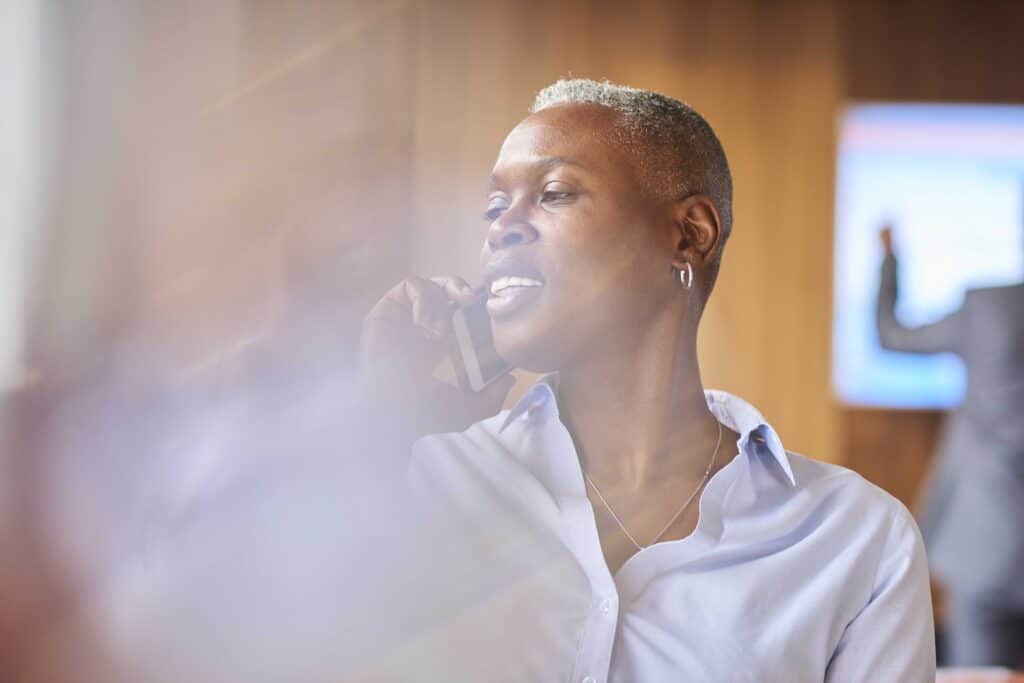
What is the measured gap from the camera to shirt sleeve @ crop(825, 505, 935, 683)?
0.64 m

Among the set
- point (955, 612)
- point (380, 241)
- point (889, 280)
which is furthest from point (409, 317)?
point (955, 612)

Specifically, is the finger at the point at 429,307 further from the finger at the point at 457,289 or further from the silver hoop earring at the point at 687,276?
the silver hoop earring at the point at 687,276

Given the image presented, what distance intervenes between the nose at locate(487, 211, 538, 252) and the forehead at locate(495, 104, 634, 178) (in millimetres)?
33

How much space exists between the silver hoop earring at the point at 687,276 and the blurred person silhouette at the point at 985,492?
1.60 feet

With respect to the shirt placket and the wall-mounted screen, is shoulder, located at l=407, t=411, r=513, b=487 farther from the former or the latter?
the wall-mounted screen

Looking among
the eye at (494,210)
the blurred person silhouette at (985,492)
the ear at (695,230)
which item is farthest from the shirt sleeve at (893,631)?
the blurred person silhouette at (985,492)

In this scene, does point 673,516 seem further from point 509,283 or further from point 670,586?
point 509,283

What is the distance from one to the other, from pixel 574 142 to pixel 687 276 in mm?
125

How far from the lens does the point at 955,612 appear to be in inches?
63.2

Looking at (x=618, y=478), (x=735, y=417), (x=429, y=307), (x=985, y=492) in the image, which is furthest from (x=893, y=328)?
(x=985, y=492)

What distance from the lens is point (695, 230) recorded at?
67 cm

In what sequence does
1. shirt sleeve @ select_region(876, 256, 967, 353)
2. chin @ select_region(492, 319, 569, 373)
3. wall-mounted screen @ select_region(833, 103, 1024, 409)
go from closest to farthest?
chin @ select_region(492, 319, 569, 373), shirt sleeve @ select_region(876, 256, 967, 353), wall-mounted screen @ select_region(833, 103, 1024, 409)

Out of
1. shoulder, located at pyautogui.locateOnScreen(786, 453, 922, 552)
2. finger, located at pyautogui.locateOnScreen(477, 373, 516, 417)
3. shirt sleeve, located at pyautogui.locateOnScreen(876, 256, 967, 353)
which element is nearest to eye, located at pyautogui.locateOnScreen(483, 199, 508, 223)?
finger, located at pyautogui.locateOnScreen(477, 373, 516, 417)

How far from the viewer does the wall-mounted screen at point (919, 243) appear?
1127mm
